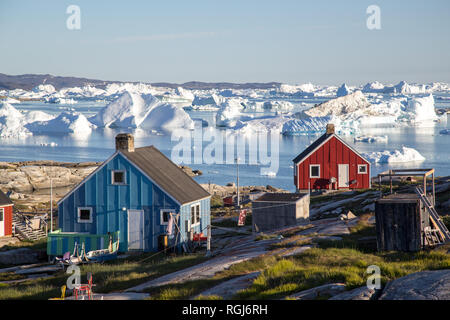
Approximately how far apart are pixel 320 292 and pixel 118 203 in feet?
51.9

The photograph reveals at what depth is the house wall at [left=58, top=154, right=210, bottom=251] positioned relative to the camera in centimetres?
2564

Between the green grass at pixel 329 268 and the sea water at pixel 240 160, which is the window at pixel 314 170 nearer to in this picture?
the green grass at pixel 329 268

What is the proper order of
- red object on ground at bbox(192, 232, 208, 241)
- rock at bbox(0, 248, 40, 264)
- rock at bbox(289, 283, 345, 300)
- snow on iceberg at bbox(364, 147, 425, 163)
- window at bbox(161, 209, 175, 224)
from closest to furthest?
1. rock at bbox(289, 283, 345, 300)
2. window at bbox(161, 209, 175, 224)
3. red object on ground at bbox(192, 232, 208, 241)
4. rock at bbox(0, 248, 40, 264)
5. snow on iceberg at bbox(364, 147, 425, 163)

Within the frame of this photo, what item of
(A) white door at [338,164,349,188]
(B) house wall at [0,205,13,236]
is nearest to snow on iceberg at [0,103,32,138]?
(A) white door at [338,164,349,188]

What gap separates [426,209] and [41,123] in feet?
461

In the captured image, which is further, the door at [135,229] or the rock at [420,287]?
the door at [135,229]

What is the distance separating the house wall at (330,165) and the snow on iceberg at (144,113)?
363ft

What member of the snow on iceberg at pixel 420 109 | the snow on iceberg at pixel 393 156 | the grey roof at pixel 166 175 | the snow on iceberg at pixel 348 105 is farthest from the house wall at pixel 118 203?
the snow on iceberg at pixel 420 109

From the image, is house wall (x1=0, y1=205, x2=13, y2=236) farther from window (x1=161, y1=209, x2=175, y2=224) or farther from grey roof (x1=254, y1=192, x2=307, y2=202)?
grey roof (x1=254, y1=192, x2=307, y2=202)

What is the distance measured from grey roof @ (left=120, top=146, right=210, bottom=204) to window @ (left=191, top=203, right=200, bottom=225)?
1.20 feet

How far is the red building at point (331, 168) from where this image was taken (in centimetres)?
4066

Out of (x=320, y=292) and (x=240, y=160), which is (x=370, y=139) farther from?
(x=320, y=292)

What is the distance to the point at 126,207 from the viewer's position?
85.4 feet
